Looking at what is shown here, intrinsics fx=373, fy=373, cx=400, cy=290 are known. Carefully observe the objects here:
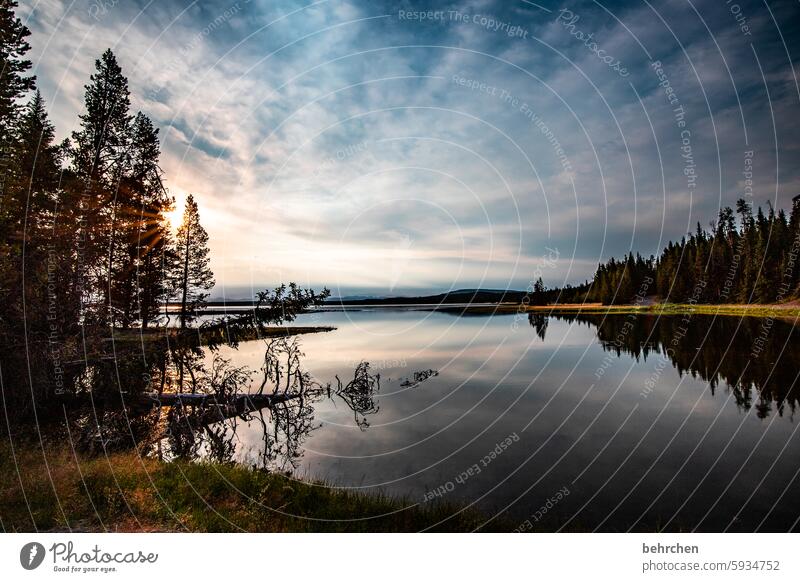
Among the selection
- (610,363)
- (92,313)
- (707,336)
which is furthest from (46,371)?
(707,336)

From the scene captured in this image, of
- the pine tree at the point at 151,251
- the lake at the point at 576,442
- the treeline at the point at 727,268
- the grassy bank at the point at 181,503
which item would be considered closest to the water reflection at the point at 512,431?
the lake at the point at 576,442

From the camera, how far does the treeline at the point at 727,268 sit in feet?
178

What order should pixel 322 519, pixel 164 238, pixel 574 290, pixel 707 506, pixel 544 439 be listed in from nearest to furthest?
pixel 322 519
pixel 707 506
pixel 544 439
pixel 164 238
pixel 574 290

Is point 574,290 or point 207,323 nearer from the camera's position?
point 207,323

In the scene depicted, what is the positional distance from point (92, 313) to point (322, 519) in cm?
858

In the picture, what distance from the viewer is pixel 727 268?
69062 mm

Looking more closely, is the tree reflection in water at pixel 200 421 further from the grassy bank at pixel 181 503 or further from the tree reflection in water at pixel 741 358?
the tree reflection in water at pixel 741 358

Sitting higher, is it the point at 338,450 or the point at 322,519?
the point at 322,519

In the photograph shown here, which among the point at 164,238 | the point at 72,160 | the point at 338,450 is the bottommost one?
the point at 338,450

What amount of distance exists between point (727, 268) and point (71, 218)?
91501mm

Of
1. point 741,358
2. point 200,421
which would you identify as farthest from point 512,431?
point 741,358

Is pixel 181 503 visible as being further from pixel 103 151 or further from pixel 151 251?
pixel 151 251

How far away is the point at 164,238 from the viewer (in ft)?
108
